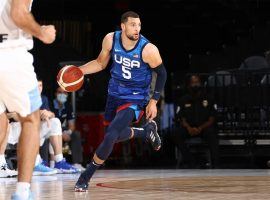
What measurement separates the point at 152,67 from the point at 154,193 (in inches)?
53.3

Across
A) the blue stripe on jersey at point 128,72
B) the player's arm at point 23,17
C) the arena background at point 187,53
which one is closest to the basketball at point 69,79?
the blue stripe on jersey at point 128,72

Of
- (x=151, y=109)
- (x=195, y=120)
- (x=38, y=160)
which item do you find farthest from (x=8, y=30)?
(x=195, y=120)

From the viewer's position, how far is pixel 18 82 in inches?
181

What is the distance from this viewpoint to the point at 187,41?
18.7 metres

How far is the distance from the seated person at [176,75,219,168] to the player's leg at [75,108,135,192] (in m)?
5.27

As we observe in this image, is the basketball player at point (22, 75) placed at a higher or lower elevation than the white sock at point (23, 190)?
higher

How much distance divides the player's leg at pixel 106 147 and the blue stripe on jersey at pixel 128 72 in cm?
36

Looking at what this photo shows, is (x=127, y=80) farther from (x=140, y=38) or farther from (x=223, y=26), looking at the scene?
(x=223, y=26)

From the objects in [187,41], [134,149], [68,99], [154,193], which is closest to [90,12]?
[187,41]

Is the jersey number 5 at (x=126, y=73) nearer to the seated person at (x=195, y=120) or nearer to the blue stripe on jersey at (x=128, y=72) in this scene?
the blue stripe on jersey at (x=128, y=72)

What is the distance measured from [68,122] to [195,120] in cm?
206

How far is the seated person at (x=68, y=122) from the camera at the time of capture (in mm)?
11883

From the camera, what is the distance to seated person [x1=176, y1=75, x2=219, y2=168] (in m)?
11.9

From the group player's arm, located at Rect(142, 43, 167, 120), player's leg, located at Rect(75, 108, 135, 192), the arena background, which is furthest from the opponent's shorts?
the arena background
